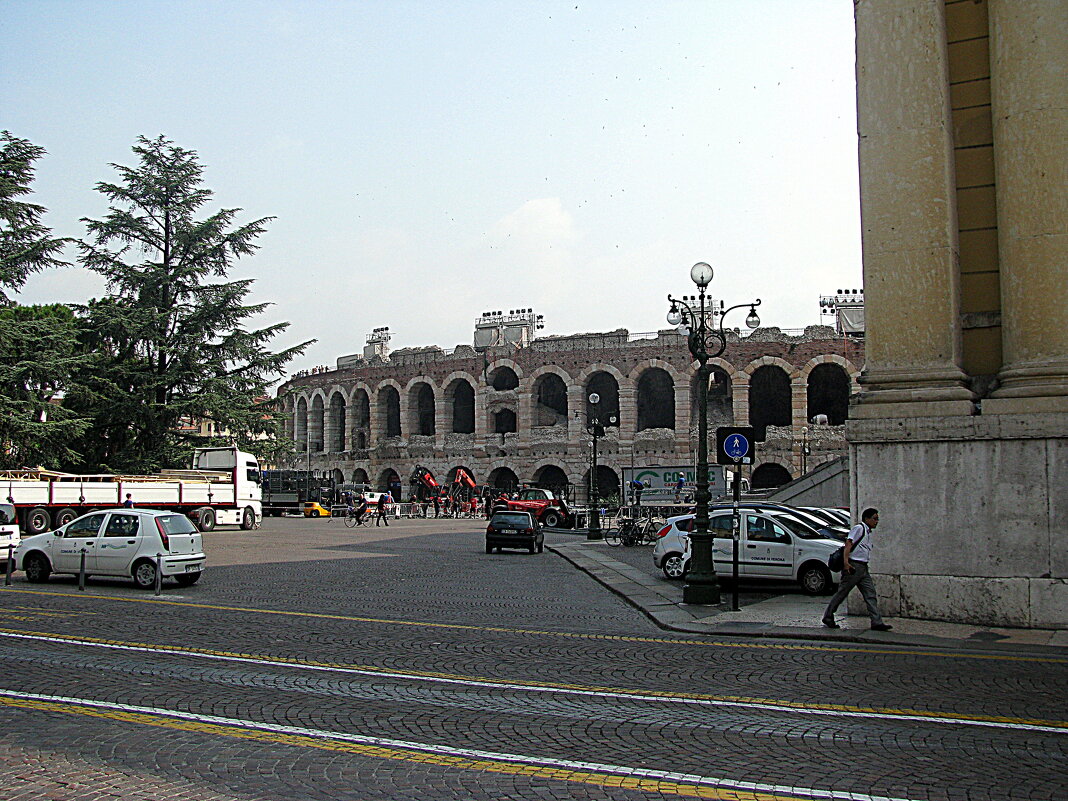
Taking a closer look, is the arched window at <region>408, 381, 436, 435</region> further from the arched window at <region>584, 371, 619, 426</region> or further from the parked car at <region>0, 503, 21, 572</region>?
the parked car at <region>0, 503, 21, 572</region>

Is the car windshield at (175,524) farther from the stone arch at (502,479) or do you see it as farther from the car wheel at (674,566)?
the stone arch at (502,479)

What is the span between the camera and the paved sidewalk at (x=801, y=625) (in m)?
11.2

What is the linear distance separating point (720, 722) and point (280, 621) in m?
7.91

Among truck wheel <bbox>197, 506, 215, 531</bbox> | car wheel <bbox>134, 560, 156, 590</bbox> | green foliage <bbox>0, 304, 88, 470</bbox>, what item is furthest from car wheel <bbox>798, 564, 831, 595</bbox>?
truck wheel <bbox>197, 506, 215, 531</bbox>

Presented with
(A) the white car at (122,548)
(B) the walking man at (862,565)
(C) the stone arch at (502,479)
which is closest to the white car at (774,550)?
(B) the walking man at (862,565)

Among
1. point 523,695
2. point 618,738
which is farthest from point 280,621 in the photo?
point 618,738

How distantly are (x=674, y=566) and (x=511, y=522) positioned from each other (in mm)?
10194

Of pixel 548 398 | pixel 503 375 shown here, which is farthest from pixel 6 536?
pixel 548 398

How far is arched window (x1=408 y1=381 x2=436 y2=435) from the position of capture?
66750mm

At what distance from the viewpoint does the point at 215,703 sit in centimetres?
→ 804

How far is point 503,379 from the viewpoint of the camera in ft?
211

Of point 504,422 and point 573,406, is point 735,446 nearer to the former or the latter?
point 573,406

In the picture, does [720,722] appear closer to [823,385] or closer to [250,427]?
[250,427]

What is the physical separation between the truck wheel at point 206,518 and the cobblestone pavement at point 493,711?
1105 inches
